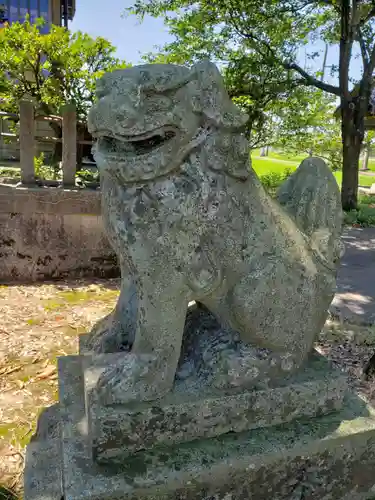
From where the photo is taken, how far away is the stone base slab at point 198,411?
53.2 inches

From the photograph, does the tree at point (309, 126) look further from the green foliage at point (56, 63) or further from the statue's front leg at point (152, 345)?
the statue's front leg at point (152, 345)

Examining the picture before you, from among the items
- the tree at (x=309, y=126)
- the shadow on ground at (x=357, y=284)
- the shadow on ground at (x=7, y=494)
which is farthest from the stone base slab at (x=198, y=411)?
the tree at (x=309, y=126)

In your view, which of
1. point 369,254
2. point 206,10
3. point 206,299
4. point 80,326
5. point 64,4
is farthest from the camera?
point 64,4

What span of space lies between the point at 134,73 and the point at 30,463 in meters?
1.52

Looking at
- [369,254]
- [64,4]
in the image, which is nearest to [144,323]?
[369,254]

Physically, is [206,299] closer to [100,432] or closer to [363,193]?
[100,432]

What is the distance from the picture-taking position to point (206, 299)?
1.46 meters

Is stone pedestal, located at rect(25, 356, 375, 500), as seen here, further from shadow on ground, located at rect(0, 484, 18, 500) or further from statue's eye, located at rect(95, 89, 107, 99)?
statue's eye, located at rect(95, 89, 107, 99)

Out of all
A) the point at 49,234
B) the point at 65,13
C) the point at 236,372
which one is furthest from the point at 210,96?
the point at 65,13

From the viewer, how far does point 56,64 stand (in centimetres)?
658

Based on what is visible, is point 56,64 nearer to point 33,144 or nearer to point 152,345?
point 33,144

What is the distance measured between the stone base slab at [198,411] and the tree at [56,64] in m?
5.62

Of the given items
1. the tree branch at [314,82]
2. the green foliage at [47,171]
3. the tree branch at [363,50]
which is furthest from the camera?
the tree branch at [363,50]

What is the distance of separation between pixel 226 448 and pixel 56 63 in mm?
6483
